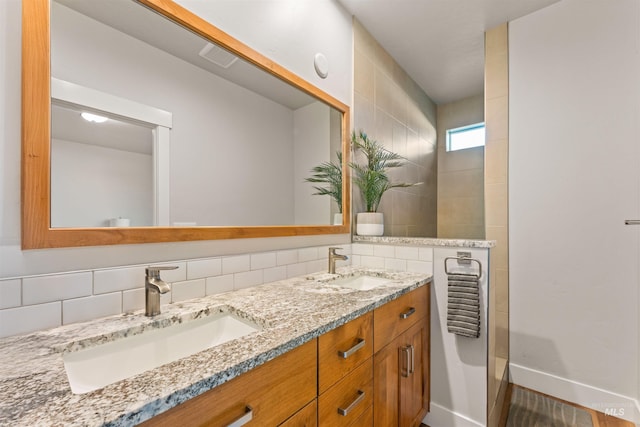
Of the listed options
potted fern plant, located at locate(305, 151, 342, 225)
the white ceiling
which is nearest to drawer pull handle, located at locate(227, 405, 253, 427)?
potted fern plant, located at locate(305, 151, 342, 225)

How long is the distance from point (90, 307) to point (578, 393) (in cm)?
269

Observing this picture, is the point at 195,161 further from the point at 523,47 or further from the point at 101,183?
the point at 523,47

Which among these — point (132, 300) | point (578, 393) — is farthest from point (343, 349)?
point (578, 393)

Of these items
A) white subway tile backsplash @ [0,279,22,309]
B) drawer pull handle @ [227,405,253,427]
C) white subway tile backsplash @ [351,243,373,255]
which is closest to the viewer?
drawer pull handle @ [227,405,253,427]

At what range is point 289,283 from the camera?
1.36 meters

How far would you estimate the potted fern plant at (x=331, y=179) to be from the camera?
1674mm

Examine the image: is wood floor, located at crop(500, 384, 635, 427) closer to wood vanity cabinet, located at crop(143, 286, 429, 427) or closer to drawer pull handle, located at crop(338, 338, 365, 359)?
wood vanity cabinet, located at crop(143, 286, 429, 427)

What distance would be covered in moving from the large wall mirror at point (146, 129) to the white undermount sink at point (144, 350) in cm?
31

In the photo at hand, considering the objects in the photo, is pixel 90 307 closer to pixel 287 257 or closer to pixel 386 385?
pixel 287 257

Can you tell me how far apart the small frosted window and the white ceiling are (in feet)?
1.81

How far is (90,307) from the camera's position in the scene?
83 cm

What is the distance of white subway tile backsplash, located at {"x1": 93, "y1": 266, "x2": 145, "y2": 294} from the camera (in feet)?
2.78

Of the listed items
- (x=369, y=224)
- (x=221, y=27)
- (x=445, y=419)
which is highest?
(x=221, y=27)

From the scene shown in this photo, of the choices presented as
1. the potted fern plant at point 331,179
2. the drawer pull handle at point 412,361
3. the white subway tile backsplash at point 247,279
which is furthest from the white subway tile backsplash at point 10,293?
the drawer pull handle at point 412,361
